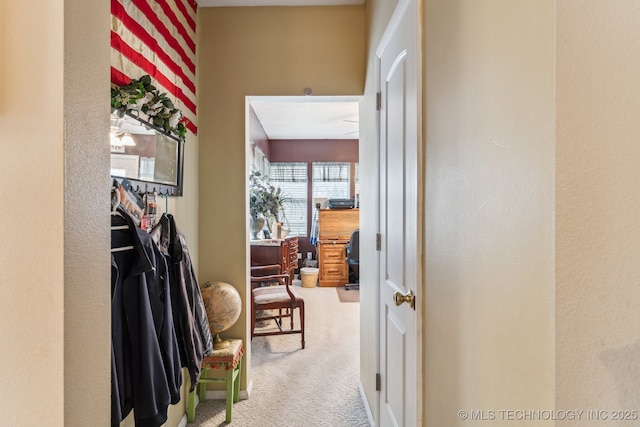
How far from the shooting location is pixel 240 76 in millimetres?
2352

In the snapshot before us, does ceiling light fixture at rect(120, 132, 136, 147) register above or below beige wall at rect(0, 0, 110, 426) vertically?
above

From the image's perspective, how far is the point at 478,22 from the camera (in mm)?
797

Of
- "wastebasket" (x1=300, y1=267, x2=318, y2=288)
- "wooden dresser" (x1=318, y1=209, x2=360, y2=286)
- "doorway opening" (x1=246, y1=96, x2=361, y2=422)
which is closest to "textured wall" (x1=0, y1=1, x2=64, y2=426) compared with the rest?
"doorway opening" (x1=246, y1=96, x2=361, y2=422)

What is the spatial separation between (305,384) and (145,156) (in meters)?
2.03

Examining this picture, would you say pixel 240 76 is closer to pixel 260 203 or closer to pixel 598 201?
pixel 598 201

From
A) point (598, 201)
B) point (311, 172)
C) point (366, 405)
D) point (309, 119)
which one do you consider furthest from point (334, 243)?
point (598, 201)

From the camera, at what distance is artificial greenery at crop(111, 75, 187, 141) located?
1304mm

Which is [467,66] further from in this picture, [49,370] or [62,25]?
[49,370]

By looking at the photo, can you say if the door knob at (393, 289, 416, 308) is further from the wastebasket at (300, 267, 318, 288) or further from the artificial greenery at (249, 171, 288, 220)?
the wastebasket at (300, 267, 318, 288)

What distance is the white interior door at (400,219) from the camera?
4.21 feet

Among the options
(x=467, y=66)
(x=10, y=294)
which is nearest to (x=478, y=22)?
(x=467, y=66)

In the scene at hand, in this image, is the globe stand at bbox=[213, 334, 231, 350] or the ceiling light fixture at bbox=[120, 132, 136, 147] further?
the globe stand at bbox=[213, 334, 231, 350]

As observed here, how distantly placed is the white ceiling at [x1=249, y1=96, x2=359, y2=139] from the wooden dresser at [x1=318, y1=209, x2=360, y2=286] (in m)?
1.45

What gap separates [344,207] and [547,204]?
531 cm
